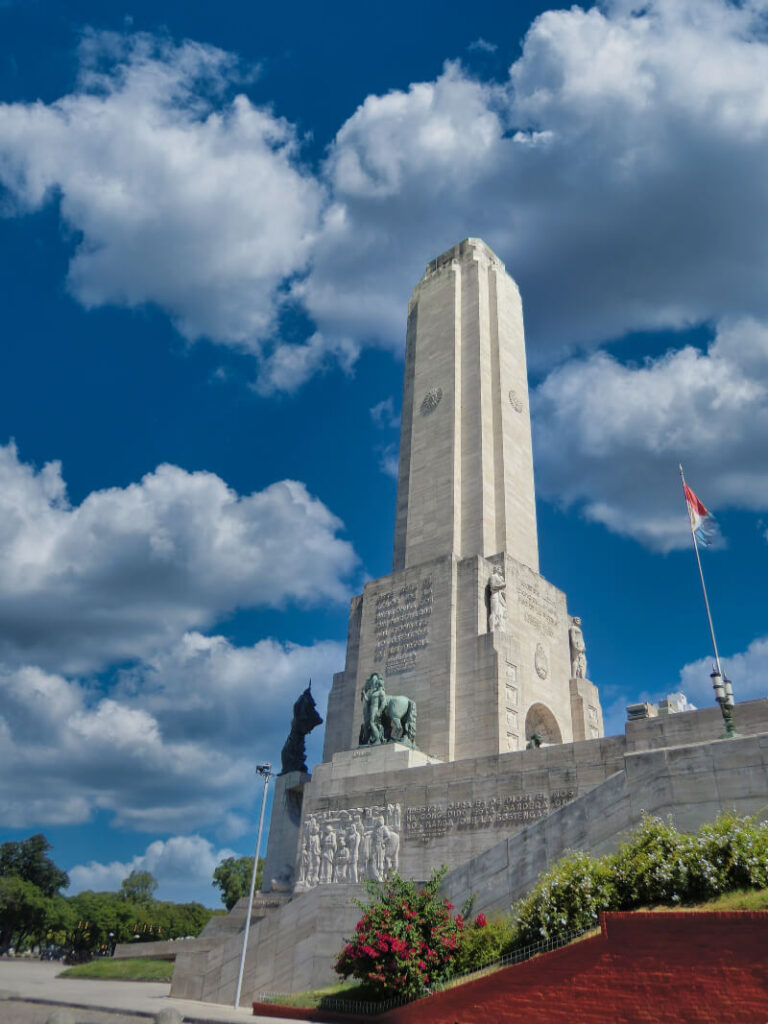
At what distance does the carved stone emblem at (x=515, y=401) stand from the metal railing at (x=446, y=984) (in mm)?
24807

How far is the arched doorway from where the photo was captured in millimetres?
28344

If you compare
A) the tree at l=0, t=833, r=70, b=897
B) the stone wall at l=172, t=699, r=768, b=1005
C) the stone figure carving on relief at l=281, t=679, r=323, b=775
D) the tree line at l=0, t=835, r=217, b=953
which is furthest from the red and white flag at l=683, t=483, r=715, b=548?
the tree at l=0, t=833, r=70, b=897

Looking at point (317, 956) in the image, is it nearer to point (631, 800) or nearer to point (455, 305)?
point (631, 800)

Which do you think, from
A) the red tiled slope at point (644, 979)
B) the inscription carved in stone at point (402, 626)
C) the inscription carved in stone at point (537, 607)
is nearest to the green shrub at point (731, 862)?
the red tiled slope at point (644, 979)

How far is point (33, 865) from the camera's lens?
72.7 metres

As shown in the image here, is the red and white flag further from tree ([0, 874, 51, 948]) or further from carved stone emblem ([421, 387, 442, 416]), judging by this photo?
tree ([0, 874, 51, 948])

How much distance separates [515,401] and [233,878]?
53.9 meters

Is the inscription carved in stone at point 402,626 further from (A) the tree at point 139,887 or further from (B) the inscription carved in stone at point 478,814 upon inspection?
(A) the tree at point 139,887

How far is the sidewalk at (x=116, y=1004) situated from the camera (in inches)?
571

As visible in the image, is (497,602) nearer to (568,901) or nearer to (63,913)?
(568,901)

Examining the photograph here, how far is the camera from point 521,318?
3862 centimetres

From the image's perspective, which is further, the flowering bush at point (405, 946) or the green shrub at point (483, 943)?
the flowering bush at point (405, 946)

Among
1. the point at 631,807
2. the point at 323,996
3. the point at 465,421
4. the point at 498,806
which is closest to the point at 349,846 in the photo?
the point at 498,806

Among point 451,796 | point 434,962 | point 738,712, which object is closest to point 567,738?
point 451,796
